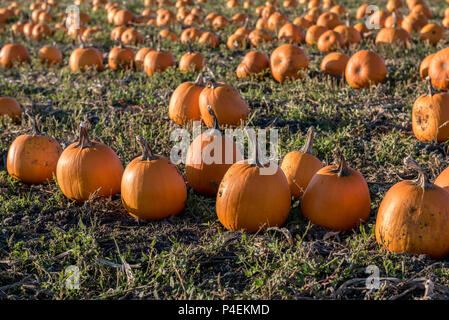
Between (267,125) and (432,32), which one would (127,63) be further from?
(432,32)

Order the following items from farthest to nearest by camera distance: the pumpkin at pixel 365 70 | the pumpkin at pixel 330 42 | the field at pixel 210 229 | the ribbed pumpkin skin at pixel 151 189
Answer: the pumpkin at pixel 330 42 < the pumpkin at pixel 365 70 < the ribbed pumpkin skin at pixel 151 189 < the field at pixel 210 229

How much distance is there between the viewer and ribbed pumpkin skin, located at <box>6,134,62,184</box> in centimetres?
486

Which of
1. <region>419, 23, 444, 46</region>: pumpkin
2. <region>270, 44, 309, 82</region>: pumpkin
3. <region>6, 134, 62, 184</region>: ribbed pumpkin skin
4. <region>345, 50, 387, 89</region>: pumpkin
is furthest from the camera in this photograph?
<region>419, 23, 444, 46</region>: pumpkin

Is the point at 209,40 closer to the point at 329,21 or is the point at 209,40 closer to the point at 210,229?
the point at 329,21

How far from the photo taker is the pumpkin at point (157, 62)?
8039 mm

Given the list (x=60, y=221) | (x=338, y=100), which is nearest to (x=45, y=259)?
(x=60, y=221)

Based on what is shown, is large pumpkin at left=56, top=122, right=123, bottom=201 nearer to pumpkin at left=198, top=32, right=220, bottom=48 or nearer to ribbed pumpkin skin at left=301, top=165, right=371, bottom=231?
ribbed pumpkin skin at left=301, top=165, right=371, bottom=231

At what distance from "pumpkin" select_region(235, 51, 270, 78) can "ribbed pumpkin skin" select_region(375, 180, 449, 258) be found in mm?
4456

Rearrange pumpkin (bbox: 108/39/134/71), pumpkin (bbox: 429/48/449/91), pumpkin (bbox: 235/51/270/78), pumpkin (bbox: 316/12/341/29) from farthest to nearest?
pumpkin (bbox: 316/12/341/29)
pumpkin (bbox: 108/39/134/71)
pumpkin (bbox: 235/51/270/78)
pumpkin (bbox: 429/48/449/91)

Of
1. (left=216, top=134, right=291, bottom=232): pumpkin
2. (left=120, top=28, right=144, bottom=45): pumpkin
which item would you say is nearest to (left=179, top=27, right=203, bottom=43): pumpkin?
(left=120, top=28, right=144, bottom=45): pumpkin

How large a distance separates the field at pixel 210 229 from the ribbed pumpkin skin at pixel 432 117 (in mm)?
112

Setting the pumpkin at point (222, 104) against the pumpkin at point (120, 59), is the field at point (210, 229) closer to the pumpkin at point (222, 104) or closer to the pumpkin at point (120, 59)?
the pumpkin at point (222, 104)

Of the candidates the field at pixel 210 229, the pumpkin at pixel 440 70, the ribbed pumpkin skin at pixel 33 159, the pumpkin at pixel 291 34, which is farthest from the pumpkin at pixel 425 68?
the ribbed pumpkin skin at pixel 33 159
